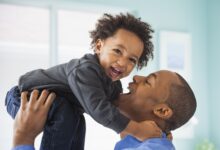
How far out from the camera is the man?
1.23 m

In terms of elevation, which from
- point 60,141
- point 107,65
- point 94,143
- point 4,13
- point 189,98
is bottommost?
point 94,143

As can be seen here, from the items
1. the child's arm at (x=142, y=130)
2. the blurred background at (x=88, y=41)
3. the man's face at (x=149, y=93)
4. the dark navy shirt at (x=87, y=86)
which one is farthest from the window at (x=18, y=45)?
the child's arm at (x=142, y=130)

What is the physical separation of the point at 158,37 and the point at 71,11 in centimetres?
96

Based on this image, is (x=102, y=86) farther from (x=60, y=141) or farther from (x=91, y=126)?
(x=91, y=126)

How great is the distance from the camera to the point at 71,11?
12.0ft

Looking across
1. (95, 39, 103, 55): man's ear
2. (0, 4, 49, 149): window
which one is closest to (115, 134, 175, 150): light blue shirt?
(95, 39, 103, 55): man's ear

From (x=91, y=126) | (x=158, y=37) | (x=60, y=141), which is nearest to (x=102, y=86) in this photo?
(x=60, y=141)

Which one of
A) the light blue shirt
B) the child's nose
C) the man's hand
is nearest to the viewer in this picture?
the light blue shirt

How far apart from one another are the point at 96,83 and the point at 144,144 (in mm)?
234

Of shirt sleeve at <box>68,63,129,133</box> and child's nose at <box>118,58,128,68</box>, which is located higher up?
child's nose at <box>118,58,128,68</box>

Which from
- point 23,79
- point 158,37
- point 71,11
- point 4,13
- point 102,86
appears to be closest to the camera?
point 102,86

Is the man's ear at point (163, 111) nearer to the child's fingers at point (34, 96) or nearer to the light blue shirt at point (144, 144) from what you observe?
the light blue shirt at point (144, 144)

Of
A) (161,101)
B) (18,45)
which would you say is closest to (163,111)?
(161,101)

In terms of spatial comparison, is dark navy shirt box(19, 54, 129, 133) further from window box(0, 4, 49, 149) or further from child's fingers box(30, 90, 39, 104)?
window box(0, 4, 49, 149)
